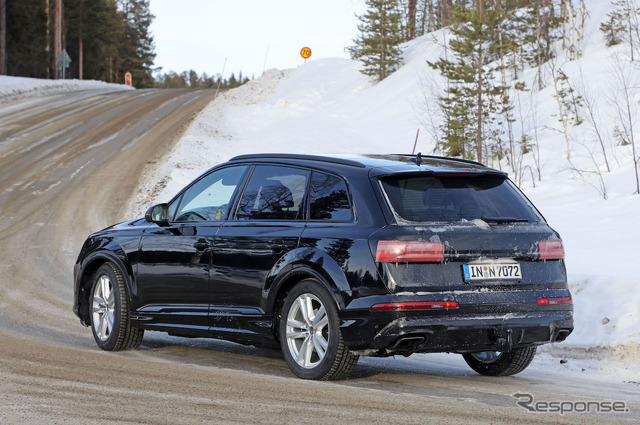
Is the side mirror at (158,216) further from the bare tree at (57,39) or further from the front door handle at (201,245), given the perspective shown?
the bare tree at (57,39)

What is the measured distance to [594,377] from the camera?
718 cm

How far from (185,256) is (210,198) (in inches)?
22.5

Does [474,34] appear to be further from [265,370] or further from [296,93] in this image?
[296,93]

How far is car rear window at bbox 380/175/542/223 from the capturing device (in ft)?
20.3

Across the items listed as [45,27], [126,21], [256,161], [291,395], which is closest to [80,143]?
[256,161]

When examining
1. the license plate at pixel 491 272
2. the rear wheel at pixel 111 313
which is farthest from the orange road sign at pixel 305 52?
the license plate at pixel 491 272

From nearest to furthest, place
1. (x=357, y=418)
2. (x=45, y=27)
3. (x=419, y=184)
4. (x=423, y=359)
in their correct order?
(x=357, y=418)
(x=419, y=184)
(x=423, y=359)
(x=45, y=27)

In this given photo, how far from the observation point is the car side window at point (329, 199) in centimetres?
641

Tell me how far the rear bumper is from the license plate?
159mm

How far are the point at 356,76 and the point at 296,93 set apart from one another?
3699mm

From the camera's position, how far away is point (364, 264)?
19.5 ft

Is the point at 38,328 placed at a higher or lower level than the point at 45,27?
lower

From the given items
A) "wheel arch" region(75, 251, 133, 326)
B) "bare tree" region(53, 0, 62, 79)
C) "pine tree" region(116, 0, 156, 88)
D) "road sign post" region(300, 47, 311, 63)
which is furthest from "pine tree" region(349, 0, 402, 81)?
"pine tree" region(116, 0, 156, 88)

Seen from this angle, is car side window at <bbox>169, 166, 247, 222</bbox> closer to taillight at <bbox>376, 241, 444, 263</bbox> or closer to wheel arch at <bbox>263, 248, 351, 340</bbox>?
wheel arch at <bbox>263, 248, 351, 340</bbox>
